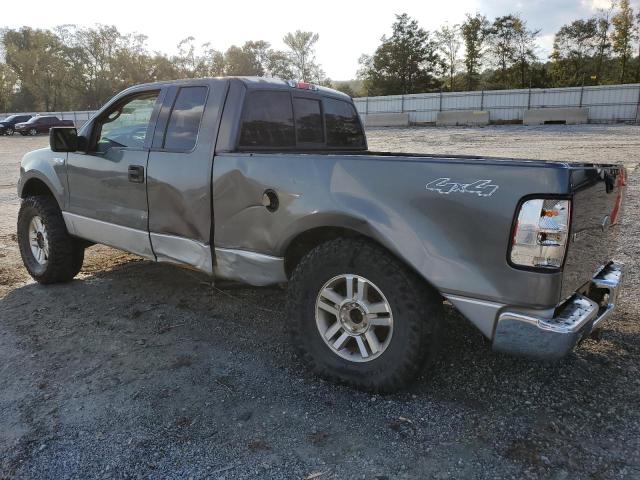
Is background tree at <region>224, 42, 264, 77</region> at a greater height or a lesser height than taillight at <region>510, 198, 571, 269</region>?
greater

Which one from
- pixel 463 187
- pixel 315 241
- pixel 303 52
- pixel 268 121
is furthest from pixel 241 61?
pixel 463 187

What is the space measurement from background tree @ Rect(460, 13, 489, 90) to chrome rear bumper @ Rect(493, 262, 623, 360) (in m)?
56.1

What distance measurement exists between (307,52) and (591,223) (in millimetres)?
70268

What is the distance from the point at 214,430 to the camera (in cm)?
261

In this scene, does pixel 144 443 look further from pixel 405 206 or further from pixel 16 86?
pixel 16 86

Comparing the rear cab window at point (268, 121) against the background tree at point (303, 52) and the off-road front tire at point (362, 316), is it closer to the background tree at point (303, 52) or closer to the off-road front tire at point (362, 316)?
the off-road front tire at point (362, 316)

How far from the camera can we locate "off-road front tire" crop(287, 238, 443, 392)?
8.74 feet

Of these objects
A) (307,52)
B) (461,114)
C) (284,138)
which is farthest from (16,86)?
(284,138)

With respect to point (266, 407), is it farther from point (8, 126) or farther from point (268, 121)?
point (8, 126)

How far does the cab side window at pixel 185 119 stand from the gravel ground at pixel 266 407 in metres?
1.11

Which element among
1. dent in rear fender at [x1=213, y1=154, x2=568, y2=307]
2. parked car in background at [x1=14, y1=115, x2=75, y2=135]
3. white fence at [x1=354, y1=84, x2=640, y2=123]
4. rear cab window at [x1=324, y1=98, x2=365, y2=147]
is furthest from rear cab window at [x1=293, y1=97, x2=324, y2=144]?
parked car in background at [x1=14, y1=115, x2=75, y2=135]

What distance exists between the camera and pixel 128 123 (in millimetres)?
4266

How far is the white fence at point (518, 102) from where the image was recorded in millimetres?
28500

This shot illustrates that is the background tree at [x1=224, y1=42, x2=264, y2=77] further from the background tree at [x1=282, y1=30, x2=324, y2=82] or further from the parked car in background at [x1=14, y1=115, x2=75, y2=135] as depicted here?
the parked car in background at [x1=14, y1=115, x2=75, y2=135]
